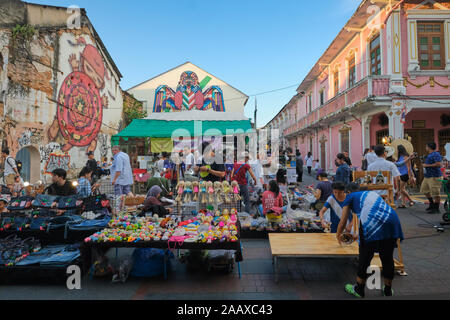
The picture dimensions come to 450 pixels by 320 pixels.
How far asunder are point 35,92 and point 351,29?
50.5 feet

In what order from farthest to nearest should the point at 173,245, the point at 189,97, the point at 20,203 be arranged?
the point at 189,97 → the point at 20,203 → the point at 173,245

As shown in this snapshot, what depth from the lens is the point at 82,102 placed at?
1280 cm

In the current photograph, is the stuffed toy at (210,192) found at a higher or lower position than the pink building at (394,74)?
lower

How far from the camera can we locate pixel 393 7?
36.5ft

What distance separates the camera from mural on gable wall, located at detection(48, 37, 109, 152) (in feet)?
37.0

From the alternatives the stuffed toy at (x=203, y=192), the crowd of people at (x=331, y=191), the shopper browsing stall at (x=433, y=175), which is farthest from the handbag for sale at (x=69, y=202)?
the shopper browsing stall at (x=433, y=175)

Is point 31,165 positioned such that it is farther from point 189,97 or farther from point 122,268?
point 189,97

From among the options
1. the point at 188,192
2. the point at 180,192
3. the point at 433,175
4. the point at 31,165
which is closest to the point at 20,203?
the point at 180,192

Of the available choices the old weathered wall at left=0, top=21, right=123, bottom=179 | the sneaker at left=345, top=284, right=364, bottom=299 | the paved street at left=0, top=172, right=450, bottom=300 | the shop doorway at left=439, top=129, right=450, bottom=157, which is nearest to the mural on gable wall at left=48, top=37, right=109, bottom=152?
the old weathered wall at left=0, top=21, right=123, bottom=179

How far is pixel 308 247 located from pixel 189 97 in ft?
66.1

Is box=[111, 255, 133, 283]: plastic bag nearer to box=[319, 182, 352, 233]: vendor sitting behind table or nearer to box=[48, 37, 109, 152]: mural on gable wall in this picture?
box=[319, 182, 352, 233]: vendor sitting behind table

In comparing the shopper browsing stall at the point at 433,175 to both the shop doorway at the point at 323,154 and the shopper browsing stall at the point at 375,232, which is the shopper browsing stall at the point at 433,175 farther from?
the shop doorway at the point at 323,154

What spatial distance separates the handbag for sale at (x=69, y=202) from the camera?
15.4 ft

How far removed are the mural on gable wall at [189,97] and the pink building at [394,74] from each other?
9.81 metres
